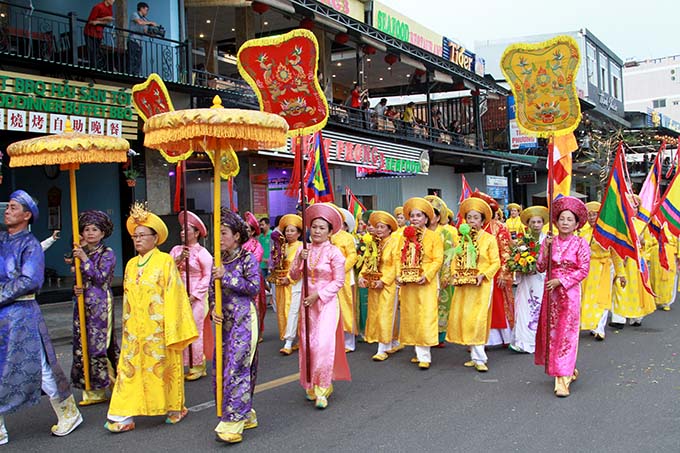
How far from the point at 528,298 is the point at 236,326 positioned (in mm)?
4089

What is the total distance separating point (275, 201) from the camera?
17.8 meters

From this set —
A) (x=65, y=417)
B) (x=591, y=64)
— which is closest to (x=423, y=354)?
(x=65, y=417)

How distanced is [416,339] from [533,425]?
6.98ft

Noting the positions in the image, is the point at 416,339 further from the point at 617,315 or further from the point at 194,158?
the point at 194,158

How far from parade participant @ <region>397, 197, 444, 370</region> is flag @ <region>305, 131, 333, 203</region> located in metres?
3.35

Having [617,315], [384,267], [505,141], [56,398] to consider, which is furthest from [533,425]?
[505,141]

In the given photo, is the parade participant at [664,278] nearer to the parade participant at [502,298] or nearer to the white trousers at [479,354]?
the parade participant at [502,298]

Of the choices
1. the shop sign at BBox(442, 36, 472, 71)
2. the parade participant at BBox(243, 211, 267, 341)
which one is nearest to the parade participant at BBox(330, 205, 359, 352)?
the parade participant at BBox(243, 211, 267, 341)

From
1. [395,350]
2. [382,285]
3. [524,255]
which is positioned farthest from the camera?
[395,350]

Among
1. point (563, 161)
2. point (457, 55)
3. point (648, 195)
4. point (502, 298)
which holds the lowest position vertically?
point (502, 298)

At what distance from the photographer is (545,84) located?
6336 millimetres

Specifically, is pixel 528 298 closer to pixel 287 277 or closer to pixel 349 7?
pixel 287 277

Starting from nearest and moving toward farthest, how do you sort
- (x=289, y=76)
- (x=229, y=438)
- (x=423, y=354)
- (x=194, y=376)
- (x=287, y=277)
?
(x=229, y=438)
(x=289, y=76)
(x=194, y=376)
(x=423, y=354)
(x=287, y=277)

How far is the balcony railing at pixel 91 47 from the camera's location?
11.3m
